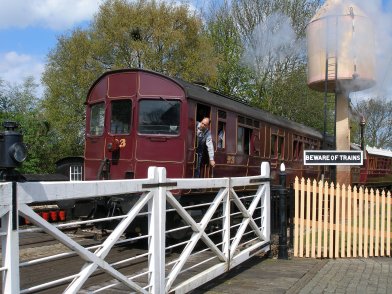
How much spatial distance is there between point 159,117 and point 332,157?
3.44m

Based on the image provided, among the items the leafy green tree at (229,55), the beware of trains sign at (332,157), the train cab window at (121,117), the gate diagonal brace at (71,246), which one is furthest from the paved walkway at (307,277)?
the leafy green tree at (229,55)

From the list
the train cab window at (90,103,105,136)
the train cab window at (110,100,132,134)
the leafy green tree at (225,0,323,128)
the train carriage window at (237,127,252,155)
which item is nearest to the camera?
the train cab window at (110,100,132,134)

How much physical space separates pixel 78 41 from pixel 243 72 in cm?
1047

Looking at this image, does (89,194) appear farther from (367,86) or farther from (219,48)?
(219,48)

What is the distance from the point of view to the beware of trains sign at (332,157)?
8953mm

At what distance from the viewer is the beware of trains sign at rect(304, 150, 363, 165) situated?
8.95 meters

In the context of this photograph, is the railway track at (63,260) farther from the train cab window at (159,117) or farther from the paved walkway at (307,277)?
the train cab window at (159,117)

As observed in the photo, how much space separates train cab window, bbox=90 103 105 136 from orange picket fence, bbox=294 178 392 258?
4494 millimetres

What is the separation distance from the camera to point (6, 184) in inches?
118

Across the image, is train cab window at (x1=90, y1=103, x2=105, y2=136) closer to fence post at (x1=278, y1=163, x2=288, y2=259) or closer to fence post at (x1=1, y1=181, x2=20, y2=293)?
Answer: fence post at (x1=278, y1=163, x2=288, y2=259)

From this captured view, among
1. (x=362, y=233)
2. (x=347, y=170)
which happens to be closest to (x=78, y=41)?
(x=347, y=170)

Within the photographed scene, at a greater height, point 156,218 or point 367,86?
point 367,86

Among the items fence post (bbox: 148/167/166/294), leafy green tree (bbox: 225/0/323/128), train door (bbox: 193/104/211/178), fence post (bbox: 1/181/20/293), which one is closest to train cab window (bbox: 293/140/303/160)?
train door (bbox: 193/104/211/178)

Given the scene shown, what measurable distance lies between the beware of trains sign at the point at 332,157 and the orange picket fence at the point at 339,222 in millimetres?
641
